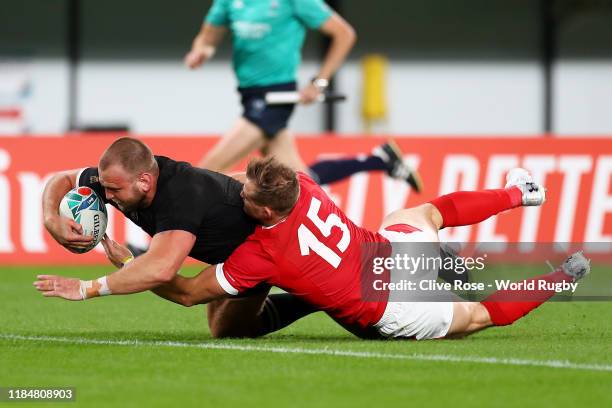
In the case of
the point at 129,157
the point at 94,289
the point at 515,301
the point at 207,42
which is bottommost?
the point at 515,301

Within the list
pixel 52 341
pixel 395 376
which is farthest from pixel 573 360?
pixel 52 341

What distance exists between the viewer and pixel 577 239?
560 inches

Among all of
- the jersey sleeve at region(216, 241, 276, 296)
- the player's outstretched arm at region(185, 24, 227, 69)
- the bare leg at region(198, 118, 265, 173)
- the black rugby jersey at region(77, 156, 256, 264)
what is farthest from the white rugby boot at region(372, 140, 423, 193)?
the jersey sleeve at region(216, 241, 276, 296)

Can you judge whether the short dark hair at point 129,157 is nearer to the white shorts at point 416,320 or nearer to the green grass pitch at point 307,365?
the green grass pitch at point 307,365

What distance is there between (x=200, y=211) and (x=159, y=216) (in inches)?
9.1

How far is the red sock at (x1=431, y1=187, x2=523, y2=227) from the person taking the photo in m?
7.96

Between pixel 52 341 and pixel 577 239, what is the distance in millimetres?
7858

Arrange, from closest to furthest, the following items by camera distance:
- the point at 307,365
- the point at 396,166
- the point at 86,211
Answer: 1. the point at 307,365
2. the point at 86,211
3. the point at 396,166

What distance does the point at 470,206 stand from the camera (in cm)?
796

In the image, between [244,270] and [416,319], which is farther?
[416,319]

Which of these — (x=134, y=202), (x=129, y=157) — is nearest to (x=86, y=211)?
(x=134, y=202)

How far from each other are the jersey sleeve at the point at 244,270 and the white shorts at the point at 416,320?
729mm

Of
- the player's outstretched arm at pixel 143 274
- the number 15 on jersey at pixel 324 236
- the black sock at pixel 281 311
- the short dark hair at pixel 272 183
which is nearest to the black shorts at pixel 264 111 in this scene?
the black sock at pixel 281 311

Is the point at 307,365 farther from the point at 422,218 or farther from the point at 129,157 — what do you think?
the point at 422,218
